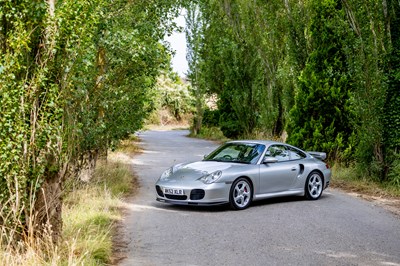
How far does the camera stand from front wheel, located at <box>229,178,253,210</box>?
12.4 m

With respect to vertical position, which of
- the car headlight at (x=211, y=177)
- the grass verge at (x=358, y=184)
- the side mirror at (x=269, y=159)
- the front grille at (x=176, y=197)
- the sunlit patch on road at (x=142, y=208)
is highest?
the side mirror at (x=269, y=159)

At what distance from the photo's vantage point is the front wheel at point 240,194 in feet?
40.8

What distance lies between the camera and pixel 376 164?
55.1 feet

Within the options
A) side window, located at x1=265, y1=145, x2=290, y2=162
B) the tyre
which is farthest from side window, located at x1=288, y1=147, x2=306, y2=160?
the tyre

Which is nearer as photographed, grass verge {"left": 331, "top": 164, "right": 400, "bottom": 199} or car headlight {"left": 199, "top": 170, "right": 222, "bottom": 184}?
car headlight {"left": 199, "top": 170, "right": 222, "bottom": 184}

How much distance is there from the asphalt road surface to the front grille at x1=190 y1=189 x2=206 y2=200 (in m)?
0.32

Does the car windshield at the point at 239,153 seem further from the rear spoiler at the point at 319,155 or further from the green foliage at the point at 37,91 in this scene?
the green foliage at the point at 37,91

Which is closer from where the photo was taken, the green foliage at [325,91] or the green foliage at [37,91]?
the green foliage at [37,91]

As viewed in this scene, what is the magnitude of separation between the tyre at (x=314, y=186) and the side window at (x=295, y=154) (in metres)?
0.48

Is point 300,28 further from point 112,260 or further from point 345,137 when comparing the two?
point 112,260

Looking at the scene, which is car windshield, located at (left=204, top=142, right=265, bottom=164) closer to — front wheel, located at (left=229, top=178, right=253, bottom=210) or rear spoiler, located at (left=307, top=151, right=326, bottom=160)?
front wheel, located at (left=229, top=178, right=253, bottom=210)

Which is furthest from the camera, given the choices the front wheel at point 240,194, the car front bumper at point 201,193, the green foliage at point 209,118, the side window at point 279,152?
the green foliage at point 209,118

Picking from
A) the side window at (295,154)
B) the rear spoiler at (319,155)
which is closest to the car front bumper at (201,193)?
the side window at (295,154)

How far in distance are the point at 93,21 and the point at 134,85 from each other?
8346 millimetres
